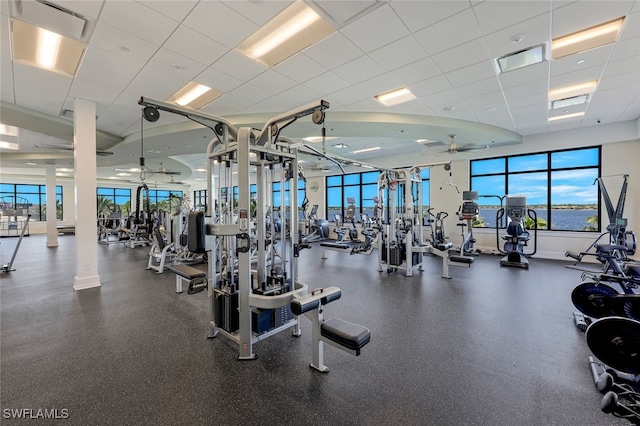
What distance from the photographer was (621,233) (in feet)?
17.4

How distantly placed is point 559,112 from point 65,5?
7.85 metres

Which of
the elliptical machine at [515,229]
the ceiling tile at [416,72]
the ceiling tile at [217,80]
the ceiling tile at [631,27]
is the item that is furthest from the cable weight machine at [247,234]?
the elliptical machine at [515,229]

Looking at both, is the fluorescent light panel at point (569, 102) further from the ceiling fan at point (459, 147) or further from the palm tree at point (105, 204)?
the palm tree at point (105, 204)

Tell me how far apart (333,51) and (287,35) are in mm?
570

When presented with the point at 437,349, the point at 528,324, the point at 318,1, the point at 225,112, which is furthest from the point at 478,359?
the point at 225,112

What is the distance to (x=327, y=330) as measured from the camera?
218 cm

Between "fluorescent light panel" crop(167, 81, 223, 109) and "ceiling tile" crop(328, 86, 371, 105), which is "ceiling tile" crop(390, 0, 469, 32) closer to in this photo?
"ceiling tile" crop(328, 86, 371, 105)

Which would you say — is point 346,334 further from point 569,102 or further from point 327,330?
point 569,102

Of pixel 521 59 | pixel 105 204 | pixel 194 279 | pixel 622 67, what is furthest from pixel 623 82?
pixel 105 204

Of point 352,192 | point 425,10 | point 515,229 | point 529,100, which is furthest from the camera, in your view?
point 352,192

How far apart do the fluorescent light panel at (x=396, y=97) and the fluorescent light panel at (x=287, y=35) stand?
188 centimetres

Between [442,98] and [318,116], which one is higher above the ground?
[442,98]

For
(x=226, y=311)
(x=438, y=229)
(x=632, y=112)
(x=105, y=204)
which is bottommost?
(x=226, y=311)

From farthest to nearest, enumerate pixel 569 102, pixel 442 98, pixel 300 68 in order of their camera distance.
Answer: pixel 569 102, pixel 442 98, pixel 300 68
